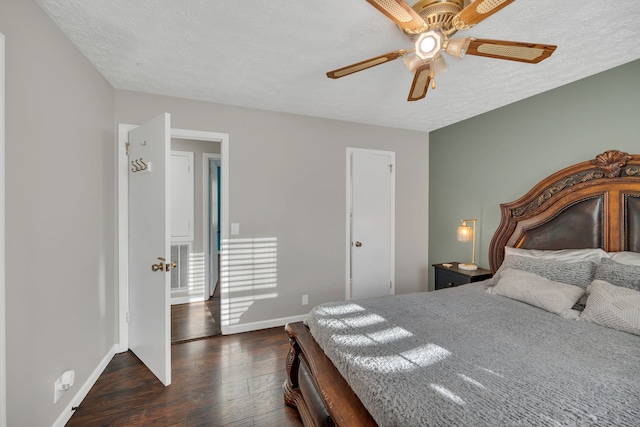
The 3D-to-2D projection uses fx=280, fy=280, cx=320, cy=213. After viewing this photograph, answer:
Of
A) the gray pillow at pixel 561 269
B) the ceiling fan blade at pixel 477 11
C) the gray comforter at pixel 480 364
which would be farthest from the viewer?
the gray pillow at pixel 561 269

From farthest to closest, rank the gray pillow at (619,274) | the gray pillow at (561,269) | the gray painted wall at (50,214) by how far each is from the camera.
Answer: the gray pillow at (561,269)
the gray pillow at (619,274)
the gray painted wall at (50,214)

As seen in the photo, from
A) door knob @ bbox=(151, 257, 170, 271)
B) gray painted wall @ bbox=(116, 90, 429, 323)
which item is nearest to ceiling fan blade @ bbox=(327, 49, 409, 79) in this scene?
gray painted wall @ bbox=(116, 90, 429, 323)

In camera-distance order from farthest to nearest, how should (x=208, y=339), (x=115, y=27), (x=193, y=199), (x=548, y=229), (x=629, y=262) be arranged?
(x=193, y=199) → (x=208, y=339) → (x=548, y=229) → (x=629, y=262) → (x=115, y=27)

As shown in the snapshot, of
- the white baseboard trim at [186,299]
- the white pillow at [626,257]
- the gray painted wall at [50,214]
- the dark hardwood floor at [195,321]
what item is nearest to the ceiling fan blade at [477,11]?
the white pillow at [626,257]

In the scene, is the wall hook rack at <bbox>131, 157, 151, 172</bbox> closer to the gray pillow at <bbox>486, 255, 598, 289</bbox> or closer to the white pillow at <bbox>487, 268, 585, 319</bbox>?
the white pillow at <bbox>487, 268, 585, 319</bbox>

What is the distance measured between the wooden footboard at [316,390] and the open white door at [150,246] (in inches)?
39.2

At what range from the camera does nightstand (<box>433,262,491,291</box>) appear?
2936 millimetres

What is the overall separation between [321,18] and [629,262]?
Answer: 2547mm

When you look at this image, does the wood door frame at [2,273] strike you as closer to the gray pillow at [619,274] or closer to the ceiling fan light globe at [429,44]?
the ceiling fan light globe at [429,44]

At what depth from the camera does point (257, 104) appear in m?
2.99

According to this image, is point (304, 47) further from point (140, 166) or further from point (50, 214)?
point (50, 214)

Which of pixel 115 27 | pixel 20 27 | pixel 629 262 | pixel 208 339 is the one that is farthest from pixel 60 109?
pixel 629 262

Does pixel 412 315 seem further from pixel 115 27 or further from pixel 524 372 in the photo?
pixel 115 27

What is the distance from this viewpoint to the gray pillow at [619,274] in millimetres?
1775
